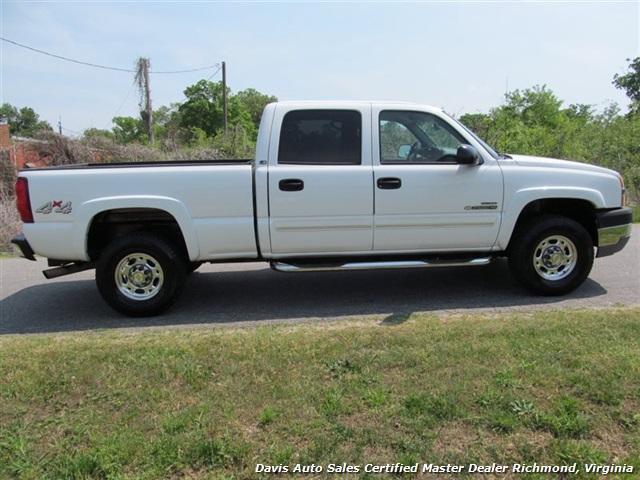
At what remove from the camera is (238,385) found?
10.6ft

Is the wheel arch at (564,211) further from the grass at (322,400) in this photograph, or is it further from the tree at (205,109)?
the tree at (205,109)

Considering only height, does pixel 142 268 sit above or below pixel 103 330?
above

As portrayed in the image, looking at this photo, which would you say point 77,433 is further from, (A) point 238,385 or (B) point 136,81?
(B) point 136,81

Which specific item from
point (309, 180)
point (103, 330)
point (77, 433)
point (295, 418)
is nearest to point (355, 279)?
point (309, 180)

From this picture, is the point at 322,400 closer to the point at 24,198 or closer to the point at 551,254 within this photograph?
the point at 551,254

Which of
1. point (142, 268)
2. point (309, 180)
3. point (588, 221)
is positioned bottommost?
point (142, 268)

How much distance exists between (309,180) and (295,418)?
2.51 m

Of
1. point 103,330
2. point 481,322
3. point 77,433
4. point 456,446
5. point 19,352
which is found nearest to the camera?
point 456,446

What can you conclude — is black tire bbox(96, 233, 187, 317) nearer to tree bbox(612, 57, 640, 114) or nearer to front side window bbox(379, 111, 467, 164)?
front side window bbox(379, 111, 467, 164)

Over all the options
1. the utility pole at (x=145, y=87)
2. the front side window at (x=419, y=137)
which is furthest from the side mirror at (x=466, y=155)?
the utility pole at (x=145, y=87)

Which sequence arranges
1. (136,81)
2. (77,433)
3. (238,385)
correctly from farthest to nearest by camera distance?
(136,81)
(238,385)
(77,433)

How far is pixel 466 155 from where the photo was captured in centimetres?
481

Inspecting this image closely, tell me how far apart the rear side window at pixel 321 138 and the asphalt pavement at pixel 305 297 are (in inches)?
59.6

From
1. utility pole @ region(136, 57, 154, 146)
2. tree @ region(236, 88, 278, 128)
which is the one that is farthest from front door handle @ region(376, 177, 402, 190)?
tree @ region(236, 88, 278, 128)
